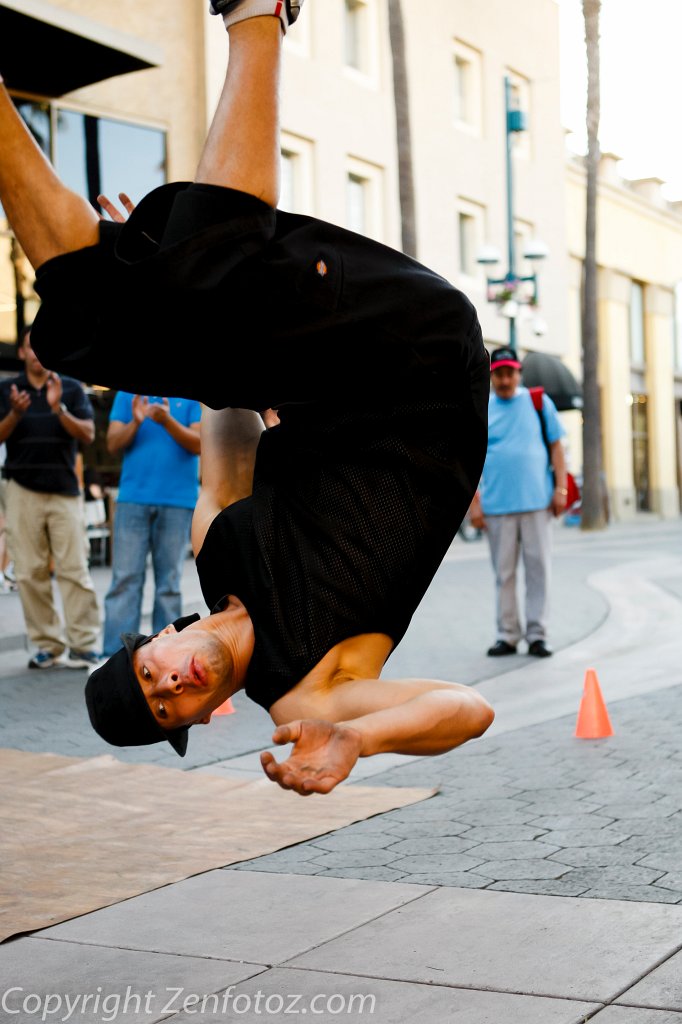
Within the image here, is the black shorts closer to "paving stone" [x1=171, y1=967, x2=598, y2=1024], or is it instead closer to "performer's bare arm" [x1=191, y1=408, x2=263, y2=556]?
"performer's bare arm" [x1=191, y1=408, x2=263, y2=556]

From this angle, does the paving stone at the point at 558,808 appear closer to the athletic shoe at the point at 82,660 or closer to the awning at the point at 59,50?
the athletic shoe at the point at 82,660

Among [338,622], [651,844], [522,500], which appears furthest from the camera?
[522,500]

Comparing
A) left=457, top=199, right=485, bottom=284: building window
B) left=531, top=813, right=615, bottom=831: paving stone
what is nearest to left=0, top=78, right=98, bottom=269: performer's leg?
left=531, top=813, right=615, bottom=831: paving stone

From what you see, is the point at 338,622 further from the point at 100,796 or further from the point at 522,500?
the point at 522,500

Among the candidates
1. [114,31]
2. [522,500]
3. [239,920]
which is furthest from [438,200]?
[239,920]

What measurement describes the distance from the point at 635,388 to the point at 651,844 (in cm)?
3562

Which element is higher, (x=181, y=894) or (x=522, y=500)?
(x=522, y=500)

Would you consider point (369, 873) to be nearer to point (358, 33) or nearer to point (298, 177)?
point (298, 177)

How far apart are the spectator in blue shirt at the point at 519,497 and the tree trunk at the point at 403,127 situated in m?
12.7

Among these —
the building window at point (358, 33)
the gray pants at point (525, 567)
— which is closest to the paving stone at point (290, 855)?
the gray pants at point (525, 567)

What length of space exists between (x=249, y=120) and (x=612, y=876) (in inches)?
102

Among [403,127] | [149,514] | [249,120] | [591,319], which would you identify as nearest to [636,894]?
[249,120]

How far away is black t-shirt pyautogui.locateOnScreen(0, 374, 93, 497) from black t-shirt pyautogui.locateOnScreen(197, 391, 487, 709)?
5996 mm

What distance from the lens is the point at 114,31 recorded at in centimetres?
1764
